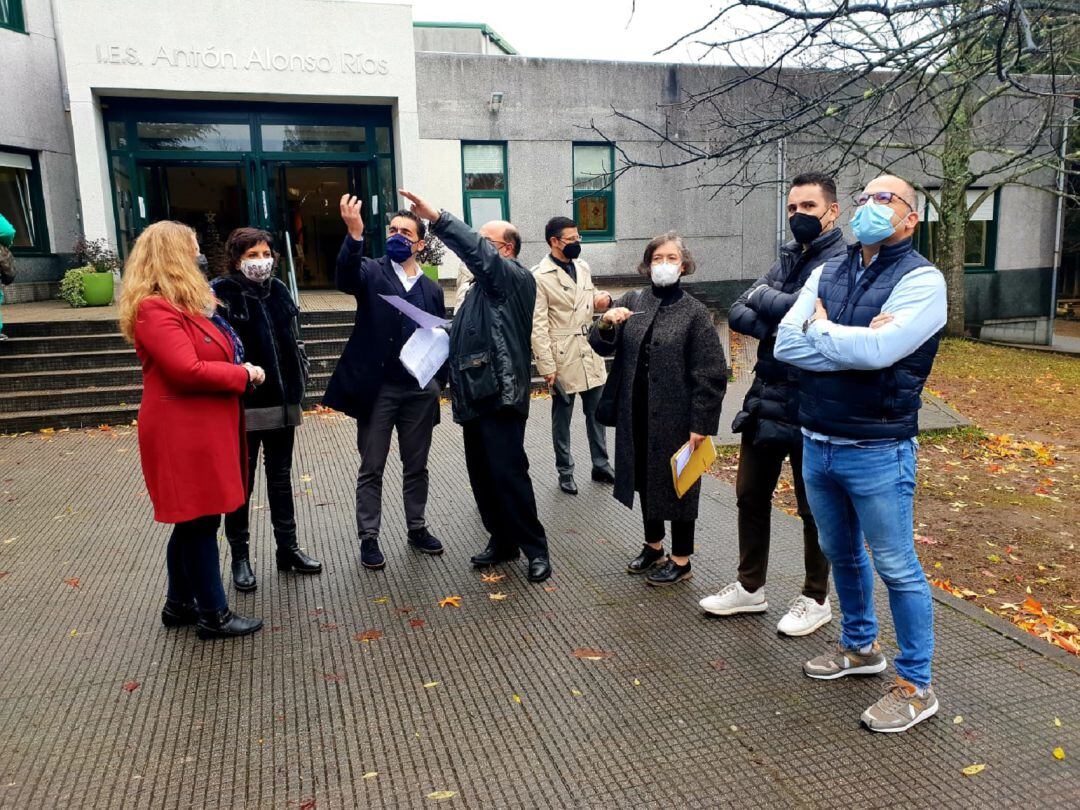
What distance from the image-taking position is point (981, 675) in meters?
3.35

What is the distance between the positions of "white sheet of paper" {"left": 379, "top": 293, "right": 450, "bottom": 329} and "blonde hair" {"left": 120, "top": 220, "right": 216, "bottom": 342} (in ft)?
3.99

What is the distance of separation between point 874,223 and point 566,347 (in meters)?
3.58

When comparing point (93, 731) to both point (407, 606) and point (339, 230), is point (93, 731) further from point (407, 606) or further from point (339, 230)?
point (339, 230)

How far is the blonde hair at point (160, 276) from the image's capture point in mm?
3449

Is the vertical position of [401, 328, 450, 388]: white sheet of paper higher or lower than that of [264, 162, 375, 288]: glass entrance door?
lower

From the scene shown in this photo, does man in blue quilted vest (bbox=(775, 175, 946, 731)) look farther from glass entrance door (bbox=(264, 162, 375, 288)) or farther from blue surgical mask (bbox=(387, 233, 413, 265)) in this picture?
glass entrance door (bbox=(264, 162, 375, 288))

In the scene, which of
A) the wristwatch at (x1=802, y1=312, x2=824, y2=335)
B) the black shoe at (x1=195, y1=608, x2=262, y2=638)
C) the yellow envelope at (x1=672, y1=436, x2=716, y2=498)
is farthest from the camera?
the yellow envelope at (x1=672, y1=436, x2=716, y2=498)

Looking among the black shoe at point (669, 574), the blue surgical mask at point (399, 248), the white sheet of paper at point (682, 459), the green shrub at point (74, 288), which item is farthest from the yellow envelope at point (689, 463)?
the green shrub at point (74, 288)

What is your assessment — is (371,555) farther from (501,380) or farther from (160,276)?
(160,276)

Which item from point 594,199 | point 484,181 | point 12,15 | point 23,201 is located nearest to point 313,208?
point 484,181

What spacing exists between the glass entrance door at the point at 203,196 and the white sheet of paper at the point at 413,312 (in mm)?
11249

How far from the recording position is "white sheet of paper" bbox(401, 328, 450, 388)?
4.57 metres

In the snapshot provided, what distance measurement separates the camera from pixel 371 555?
466 centimetres

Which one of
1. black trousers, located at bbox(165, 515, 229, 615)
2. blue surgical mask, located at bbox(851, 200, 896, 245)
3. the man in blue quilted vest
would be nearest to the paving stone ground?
black trousers, located at bbox(165, 515, 229, 615)
